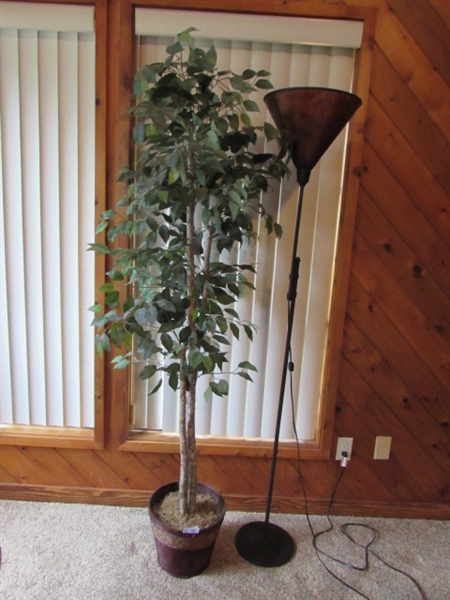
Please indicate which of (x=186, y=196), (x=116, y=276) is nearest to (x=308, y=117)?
(x=186, y=196)

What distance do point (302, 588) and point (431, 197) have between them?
1.54 meters

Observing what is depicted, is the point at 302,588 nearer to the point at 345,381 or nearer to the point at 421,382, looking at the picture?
the point at 345,381

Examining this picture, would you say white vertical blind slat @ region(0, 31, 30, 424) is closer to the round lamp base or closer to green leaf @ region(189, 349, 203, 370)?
green leaf @ region(189, 349, 203, 370)

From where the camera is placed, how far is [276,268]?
5.56 feet

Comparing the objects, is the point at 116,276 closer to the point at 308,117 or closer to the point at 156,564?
the point at 308,117

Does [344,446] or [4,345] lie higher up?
[4,345]

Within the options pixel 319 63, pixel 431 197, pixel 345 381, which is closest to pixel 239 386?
pixel 345 381

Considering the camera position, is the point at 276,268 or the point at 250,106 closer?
the point at 250,106

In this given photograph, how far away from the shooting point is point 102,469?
5.98 ft

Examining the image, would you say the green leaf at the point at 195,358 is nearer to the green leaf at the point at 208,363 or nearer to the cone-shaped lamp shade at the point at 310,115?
the green leaf at the point at 208,363

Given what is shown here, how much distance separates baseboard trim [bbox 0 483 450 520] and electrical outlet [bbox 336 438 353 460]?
23 cm

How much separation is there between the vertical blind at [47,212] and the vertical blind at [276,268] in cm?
26

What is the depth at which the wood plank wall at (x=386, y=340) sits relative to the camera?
5.09 ft

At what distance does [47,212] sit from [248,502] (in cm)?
151
